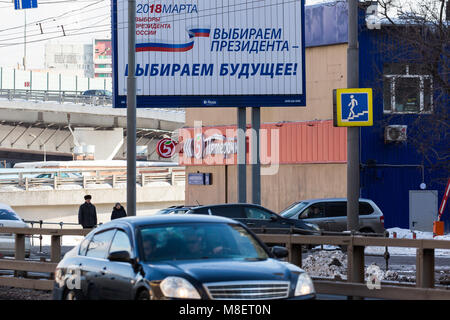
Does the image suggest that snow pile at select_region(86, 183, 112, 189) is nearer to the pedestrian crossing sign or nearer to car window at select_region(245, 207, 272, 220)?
car window at select_region(245, 207, 272, 220)

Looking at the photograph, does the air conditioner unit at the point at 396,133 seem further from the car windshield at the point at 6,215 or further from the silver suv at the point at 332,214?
the car windshield at the point at 6,215

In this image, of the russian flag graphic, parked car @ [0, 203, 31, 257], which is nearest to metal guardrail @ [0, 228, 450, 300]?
parked car @ [0, 203, 31, 257]

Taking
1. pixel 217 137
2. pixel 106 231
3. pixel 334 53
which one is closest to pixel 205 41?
→ pixel 334 53

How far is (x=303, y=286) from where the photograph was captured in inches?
408

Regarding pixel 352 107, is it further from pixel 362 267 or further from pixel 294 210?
pixel 362 267

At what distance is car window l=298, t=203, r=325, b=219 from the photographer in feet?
99.1

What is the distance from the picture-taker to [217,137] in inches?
1757

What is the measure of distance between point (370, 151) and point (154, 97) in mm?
9670

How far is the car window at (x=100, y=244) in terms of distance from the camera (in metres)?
11.8

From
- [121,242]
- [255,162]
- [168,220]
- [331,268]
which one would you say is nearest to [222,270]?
[168,220]

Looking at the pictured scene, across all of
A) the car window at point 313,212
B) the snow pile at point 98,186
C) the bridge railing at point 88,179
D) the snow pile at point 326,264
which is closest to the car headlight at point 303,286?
the snow pile at point 326,264

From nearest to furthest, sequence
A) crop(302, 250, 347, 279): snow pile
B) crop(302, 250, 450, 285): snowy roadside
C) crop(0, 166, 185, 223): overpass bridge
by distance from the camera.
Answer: crop(302, 250, 450, 285): snowy roadside
crop(302, 250, 347, 279): snow pile
crop(0, 166, 185, 223): overpass bridge

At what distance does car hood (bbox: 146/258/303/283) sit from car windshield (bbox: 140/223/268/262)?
265 millimetres

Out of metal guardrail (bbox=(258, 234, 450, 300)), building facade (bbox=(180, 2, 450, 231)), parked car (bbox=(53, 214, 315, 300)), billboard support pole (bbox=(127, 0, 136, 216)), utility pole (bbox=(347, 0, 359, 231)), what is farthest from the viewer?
building facade (bbox=(180, 2, 450, 231))
